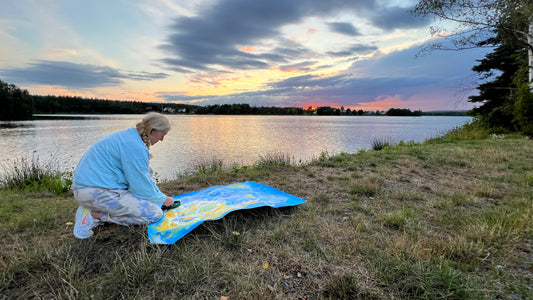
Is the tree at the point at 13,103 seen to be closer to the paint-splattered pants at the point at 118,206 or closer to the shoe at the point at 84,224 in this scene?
the shoe at the point at 84,224

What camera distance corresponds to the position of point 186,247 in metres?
2.38

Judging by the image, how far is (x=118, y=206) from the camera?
2656 mm

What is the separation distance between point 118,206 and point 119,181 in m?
0.28

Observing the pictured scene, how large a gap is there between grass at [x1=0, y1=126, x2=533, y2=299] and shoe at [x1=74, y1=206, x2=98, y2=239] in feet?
0.31

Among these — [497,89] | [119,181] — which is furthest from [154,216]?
[497,89]

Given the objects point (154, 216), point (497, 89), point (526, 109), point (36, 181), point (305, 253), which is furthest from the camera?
point (497, 89)

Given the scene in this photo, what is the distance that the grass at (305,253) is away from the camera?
1827 millimetres

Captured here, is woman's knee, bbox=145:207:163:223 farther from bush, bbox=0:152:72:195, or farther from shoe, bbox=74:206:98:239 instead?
bush, bbox=0:152:72:195

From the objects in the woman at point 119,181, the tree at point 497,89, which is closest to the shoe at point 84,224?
the woman at point 119,181

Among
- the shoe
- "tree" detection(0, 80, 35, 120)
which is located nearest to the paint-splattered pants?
the shoe

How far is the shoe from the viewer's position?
266 centimetres

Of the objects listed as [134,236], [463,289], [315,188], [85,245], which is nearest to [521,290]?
[463,289]

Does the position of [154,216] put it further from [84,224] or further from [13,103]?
[13,103]

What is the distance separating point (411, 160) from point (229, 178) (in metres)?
5.33
